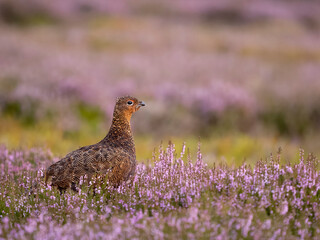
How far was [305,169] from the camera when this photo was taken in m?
3.63

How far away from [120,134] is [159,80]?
683 cm

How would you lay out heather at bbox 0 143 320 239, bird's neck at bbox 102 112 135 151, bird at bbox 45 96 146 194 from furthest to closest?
1. bird's neck at bbox 102 112 135 151
2. bird at bbox 45 96 146 194
3. heather at bbox 0 143 320 239

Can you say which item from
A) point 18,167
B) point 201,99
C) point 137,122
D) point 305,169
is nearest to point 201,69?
point 201,99

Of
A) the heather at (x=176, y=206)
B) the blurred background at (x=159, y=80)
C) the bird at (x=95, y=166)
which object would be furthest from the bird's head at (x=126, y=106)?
the blurred background at (x=159, y=80)

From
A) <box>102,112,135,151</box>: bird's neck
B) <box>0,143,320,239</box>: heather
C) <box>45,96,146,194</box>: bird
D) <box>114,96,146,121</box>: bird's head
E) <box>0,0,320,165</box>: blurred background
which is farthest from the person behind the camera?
<box>0,0,320,165</box>: blurred background

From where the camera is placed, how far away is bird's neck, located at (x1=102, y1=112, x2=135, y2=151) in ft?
13.8

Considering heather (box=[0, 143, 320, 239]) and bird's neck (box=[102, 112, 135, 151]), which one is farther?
bird's neck (box=[102, 112, 135, 151])

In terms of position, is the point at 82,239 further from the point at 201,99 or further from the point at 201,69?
the point at 201,69

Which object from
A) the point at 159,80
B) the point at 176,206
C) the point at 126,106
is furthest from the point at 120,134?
the point at 159,80

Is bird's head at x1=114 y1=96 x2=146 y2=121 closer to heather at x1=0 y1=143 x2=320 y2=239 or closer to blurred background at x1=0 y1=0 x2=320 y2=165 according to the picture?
heather at x1=0 y1=143 x2=320 y2=239

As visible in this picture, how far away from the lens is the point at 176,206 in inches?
131

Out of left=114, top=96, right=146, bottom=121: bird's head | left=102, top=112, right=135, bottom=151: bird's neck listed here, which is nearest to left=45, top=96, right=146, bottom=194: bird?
left=102, top=112, right=135, bottom=151: bird's neck

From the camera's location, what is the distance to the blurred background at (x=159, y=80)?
845cm

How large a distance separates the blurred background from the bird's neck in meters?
1.14
